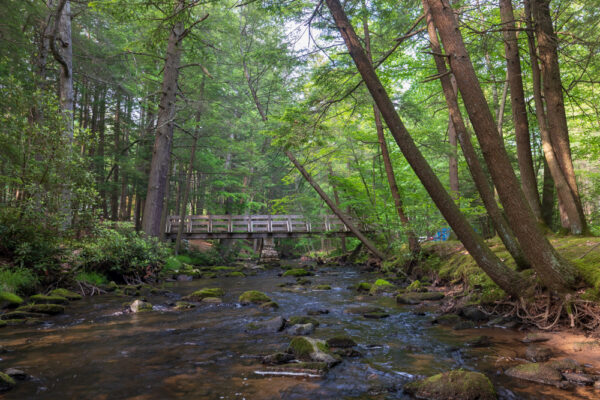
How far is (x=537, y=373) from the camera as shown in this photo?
3.16m

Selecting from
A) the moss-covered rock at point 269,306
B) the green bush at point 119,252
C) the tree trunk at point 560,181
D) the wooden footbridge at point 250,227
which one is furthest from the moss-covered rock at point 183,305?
the wooden footbridge at point 250,227

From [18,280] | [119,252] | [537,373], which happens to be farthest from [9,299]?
[537,373]

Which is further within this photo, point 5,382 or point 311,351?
point 311,351

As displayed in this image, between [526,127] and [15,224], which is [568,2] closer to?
[526,127]

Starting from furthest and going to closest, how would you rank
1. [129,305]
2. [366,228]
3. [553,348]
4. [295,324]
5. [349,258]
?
[349,258] → [366,228] → [129,305] → [295,324] → [553,348]

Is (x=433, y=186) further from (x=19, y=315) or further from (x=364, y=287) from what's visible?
(x=19, y=315)

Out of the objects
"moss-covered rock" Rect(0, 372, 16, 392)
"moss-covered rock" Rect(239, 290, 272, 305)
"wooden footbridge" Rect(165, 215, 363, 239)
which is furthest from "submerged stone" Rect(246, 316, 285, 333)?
"wooden footbridge" Rect(165, 215, 363, 239)

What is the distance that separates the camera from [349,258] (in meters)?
18.5

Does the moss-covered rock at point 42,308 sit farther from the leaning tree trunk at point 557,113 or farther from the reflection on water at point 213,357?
the leaning tree trunk at point 557,113

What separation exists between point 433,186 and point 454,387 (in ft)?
8.33

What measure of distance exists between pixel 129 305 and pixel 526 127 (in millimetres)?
8809

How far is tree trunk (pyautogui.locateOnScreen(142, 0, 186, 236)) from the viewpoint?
37.8 feet

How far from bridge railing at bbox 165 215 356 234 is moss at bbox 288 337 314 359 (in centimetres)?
1424

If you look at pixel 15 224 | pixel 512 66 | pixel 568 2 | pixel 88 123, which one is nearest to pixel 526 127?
pixel 512 66
